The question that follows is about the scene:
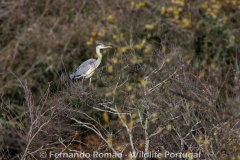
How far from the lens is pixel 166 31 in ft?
44.1

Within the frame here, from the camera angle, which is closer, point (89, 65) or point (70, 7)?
point (89, 65)

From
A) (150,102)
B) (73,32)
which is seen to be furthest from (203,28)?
(150,102)

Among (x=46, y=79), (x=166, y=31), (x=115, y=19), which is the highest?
(x=115, y=19)

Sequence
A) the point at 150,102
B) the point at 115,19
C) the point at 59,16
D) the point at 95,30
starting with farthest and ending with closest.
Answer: the point at 59,16
the point at 95,30
the point at 115,19
the point at 150,102

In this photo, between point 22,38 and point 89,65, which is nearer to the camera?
point 89,65

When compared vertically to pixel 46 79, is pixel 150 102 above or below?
above

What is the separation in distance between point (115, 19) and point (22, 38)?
163 inches

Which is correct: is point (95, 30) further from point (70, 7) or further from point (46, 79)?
point (46, 79)

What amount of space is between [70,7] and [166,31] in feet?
15.9

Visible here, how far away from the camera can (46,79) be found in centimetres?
1395

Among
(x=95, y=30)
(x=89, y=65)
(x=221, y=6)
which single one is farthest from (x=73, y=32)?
(x=221, y=6)

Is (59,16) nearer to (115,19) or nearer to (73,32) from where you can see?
(73,32)

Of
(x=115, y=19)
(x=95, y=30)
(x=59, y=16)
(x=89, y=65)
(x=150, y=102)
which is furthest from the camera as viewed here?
(x=59, y=16)

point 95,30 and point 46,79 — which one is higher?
point 95,30
